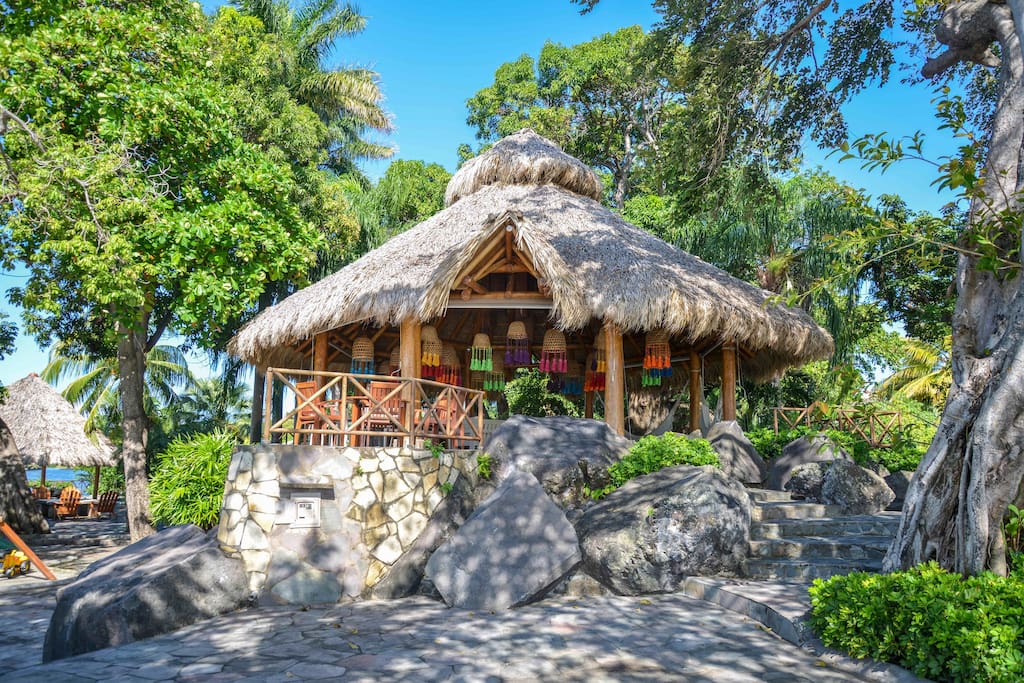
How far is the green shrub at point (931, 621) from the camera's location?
3.30 m

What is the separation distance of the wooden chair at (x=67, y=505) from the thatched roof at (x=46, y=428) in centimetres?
68

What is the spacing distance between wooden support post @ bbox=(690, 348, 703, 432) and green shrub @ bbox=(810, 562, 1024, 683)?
7050mm

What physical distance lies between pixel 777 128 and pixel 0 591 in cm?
1149

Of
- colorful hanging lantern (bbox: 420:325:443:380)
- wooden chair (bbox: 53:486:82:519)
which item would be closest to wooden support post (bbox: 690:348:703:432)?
colorful hanging lantern (bbox: 420:325:443:380)

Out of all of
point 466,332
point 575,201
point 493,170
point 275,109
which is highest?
point 275,109

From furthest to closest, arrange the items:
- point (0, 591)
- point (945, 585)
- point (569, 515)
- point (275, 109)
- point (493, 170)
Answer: point (275, 109), point (493, 170), point (0, 591), point (569, 515), point (945, 585)

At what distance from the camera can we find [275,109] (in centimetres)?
1512

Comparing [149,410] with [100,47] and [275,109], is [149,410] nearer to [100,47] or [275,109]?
[275,109]

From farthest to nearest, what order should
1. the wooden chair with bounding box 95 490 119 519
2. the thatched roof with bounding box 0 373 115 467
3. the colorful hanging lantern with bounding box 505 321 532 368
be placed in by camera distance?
the wooden chair with bounding box 95 490 119 519 < the thatched roof with bounding box 0 373 115 467 < the colorful hanging lantern with bounding box 505 321 532 368

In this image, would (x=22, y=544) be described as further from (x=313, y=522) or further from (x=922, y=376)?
(x=922, y=376)

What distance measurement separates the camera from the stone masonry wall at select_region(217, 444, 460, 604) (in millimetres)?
6336

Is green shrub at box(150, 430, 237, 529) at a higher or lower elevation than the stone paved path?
higher

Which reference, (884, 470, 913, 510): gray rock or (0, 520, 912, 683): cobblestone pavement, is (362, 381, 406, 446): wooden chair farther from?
(884, 470, 913, 510): gray rock

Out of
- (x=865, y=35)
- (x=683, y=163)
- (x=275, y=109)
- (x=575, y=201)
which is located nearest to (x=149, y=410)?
(x=275, y=109)
